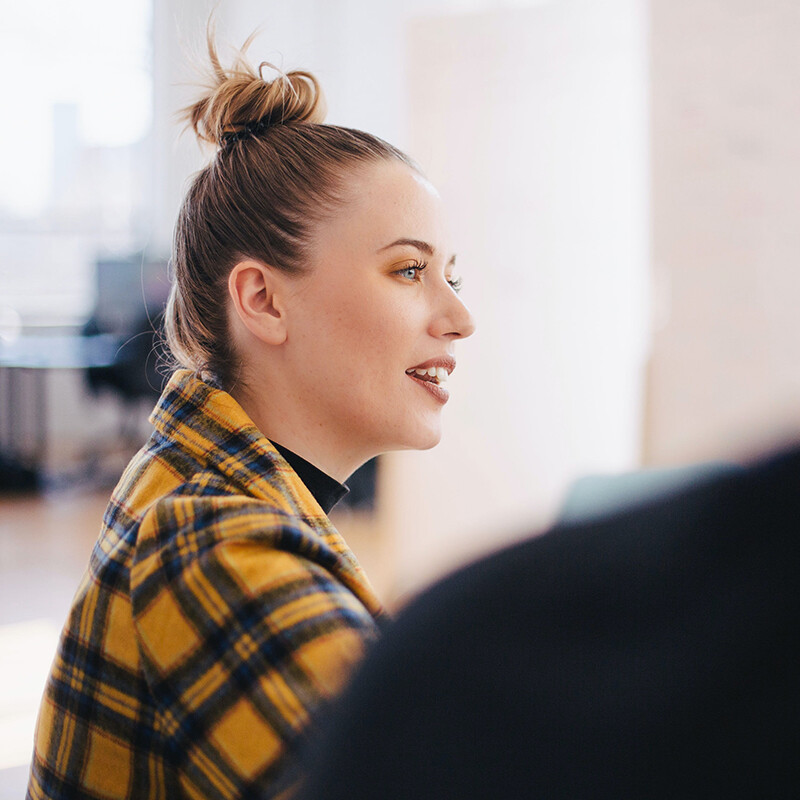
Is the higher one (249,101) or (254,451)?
(249,101)

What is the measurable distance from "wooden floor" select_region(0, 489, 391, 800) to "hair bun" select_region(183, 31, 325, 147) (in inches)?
68.0

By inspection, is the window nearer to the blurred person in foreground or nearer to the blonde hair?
the blonde hair

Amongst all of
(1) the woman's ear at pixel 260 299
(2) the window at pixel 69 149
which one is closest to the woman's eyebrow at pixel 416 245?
(1) the woman's ear at pixel 260 299

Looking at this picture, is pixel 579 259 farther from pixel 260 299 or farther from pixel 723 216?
pixel 260 299

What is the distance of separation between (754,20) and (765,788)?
3.14 m

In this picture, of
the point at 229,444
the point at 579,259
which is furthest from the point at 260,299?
the point at 579,259

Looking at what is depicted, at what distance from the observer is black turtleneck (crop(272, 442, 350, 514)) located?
1.07m

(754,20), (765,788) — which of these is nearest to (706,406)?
(754,20)

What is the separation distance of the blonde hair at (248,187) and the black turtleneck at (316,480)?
120 mm

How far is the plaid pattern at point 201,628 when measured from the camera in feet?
2.00

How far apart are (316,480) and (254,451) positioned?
23 cm

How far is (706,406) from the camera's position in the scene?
301cm

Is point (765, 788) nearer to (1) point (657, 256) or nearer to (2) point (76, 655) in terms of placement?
(2) point (76, 655)

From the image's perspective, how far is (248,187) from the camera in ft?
3.60
